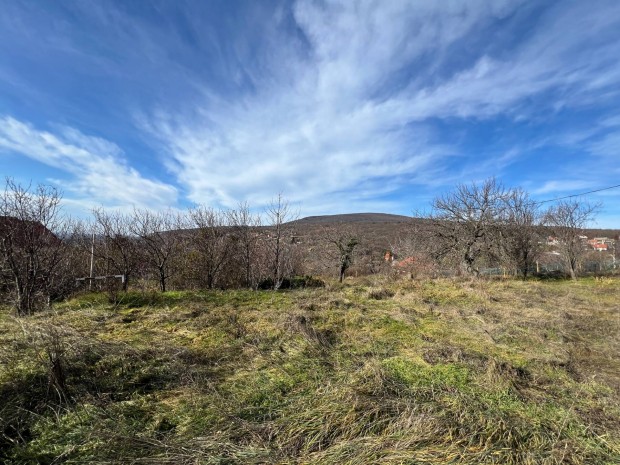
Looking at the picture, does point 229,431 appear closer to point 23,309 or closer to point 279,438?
point 279,438

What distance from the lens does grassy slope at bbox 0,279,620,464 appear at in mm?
2420

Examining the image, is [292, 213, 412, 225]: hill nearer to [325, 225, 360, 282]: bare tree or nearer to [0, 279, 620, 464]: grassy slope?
[325, 225, 360, 282]: bare tree

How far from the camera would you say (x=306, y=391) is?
343cm

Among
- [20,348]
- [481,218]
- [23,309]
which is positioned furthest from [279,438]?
[481,218]

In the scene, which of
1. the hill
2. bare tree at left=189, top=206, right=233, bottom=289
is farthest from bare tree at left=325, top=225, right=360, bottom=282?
bare tree at left=189, top=206, right=233, bottom=289

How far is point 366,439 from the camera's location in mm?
2479

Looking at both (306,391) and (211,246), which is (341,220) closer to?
(211,246)

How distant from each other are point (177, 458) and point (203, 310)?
5.12 m

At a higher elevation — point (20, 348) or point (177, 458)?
point (20, 348)

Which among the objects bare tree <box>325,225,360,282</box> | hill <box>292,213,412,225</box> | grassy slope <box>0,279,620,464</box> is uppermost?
hill <box>292,213,412,225</box>

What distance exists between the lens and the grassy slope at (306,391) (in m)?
2.42

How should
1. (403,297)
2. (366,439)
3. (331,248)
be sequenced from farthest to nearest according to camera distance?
1. (331,248)
2. (403,297)
3. (366,439)

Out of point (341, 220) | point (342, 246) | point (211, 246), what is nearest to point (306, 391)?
point (211, 246)

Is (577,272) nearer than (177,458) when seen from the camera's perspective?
No
